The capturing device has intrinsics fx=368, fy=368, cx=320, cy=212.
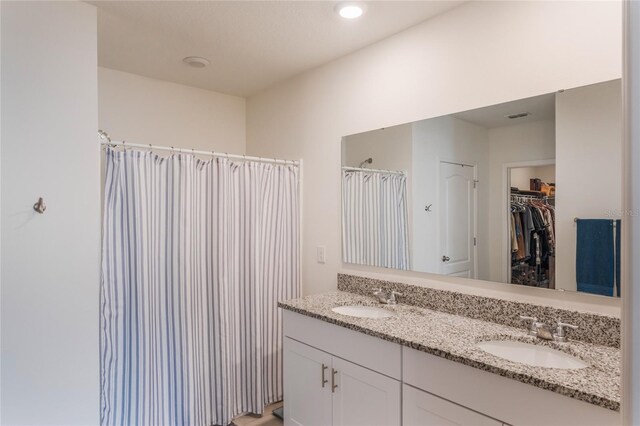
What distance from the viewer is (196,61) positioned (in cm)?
266

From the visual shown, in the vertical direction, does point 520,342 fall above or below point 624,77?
below

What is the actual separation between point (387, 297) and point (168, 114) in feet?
7.59

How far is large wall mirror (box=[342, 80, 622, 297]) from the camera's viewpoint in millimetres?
1495

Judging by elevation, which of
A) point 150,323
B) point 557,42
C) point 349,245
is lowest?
point 150,323

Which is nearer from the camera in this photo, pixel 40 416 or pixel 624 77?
pixel 624 77

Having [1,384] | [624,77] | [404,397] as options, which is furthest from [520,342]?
[1,384]

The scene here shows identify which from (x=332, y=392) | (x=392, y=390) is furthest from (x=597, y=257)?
(x=332, y=392)

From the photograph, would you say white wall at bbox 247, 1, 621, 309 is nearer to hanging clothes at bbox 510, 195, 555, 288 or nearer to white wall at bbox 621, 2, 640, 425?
hanging clothes at bbox 510, 195, 555, 288

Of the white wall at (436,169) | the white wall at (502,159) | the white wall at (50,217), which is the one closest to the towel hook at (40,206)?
the white wall at (50,217)

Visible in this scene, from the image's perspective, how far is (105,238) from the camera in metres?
2.03

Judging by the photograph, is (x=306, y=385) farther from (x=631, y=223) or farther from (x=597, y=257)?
(x=631, y=223)

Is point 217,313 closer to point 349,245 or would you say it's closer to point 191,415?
point 191,415

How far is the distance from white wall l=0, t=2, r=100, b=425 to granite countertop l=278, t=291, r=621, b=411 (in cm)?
110

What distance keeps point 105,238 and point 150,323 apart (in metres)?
0.56
